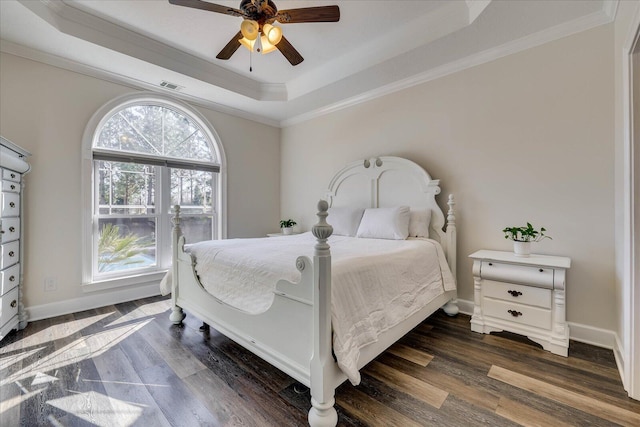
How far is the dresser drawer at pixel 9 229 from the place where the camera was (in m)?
2.04

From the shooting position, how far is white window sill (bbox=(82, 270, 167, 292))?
2.84 metres

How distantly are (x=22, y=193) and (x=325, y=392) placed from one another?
3.12 metres

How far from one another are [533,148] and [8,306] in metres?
4.60

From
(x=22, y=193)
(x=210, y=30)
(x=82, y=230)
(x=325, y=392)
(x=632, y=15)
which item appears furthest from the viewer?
(x=82, y=230)

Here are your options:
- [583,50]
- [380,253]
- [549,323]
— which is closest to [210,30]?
[380,253]

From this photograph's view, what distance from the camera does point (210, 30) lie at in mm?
2568

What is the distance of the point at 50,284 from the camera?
8.59 ft

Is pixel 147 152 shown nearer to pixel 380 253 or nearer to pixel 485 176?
pixel 380 253

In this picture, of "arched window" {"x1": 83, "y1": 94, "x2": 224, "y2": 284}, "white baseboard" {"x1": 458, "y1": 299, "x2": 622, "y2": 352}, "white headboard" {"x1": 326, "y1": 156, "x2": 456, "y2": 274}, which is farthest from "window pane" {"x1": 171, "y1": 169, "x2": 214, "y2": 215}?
"white baseboard" {"x1": 458, "y1": 299, "x2": 622, "y2": 352}

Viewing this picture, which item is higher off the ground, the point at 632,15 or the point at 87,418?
the point at 632,15

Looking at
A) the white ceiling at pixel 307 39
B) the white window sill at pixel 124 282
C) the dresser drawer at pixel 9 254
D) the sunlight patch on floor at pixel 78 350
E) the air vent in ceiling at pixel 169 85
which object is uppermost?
the white ceiling at pixel 307 39

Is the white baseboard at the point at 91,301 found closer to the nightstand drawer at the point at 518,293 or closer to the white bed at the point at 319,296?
the white bed at the point at 319,296

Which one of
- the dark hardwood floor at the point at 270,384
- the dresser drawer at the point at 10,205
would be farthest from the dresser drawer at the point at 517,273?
the dresser drawer at the point at 10,205

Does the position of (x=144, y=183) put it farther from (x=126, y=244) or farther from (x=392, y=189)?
(x=392, y=189)
